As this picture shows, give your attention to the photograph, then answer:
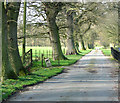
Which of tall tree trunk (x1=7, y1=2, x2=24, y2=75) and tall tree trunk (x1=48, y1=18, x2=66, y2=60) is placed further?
tall tree trunk (x1=48, y1=18, x2=66, y2=60)

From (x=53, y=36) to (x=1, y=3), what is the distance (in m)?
13.5

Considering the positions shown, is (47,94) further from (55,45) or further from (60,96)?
(55,45)

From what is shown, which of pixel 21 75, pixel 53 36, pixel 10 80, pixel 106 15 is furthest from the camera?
pixel 106 15

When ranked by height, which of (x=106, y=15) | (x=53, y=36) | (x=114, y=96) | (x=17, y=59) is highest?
(x=106, y=15)

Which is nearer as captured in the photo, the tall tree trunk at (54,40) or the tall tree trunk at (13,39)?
the tall tree trunk at (13,39)

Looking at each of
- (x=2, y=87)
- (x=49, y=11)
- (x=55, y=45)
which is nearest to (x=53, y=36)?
(x=55, y=45)

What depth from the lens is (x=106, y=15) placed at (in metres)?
29.5

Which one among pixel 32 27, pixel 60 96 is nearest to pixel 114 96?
pixel 60 96

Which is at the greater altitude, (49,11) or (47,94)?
(49,11)

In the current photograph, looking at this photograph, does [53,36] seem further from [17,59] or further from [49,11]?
[17,59]

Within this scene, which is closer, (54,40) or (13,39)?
(13,39)

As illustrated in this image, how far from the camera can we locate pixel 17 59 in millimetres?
12930

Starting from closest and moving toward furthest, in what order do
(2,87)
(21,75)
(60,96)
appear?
(60,96), (2,87), (21,75)

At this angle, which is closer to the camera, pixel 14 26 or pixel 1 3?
pixel 1 3
